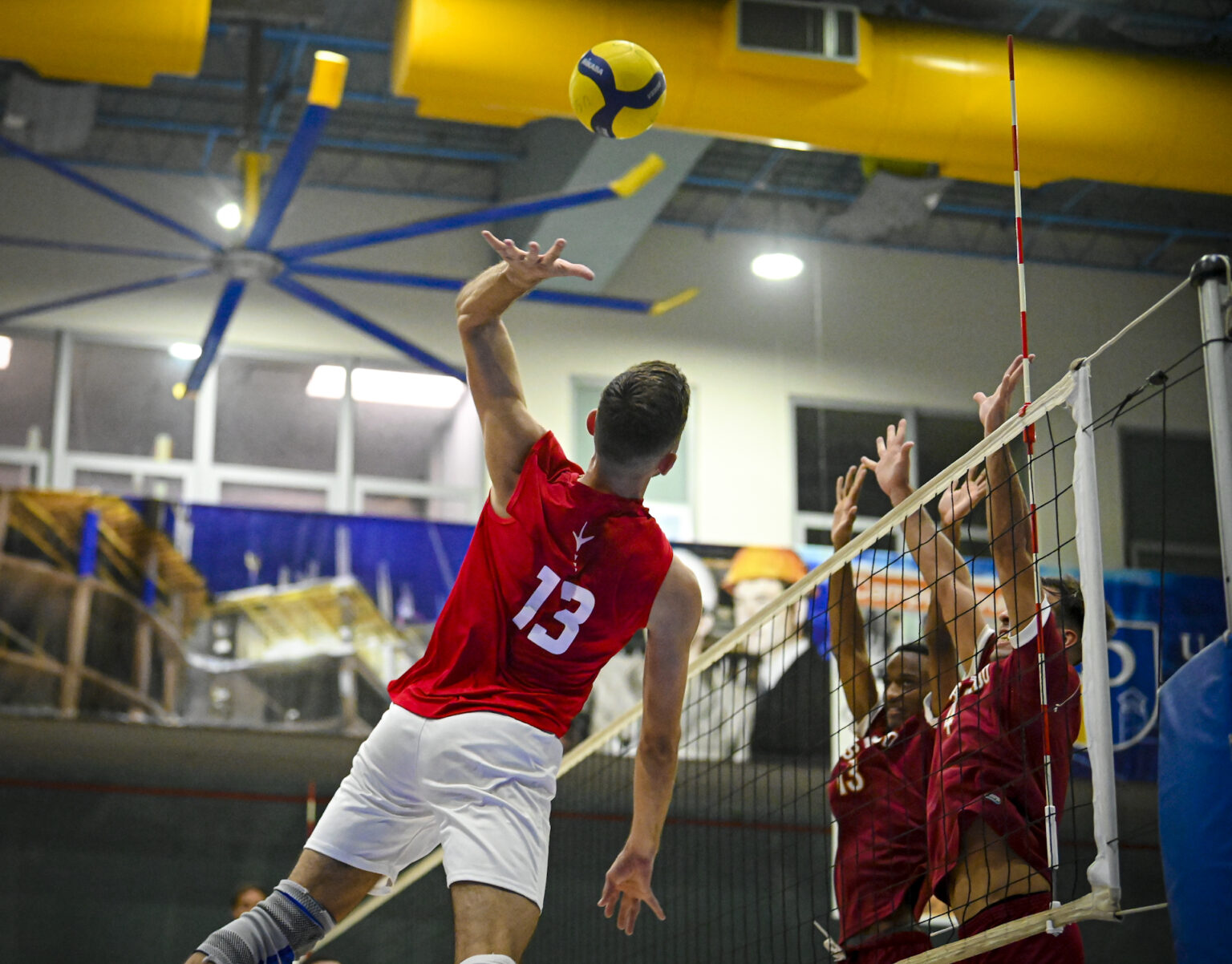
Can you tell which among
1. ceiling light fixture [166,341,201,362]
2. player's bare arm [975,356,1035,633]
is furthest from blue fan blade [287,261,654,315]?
player's bare arm [975,356,1035,633]

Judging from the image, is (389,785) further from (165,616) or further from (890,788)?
(165,616)

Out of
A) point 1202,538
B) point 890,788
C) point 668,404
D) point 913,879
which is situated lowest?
point 913,879

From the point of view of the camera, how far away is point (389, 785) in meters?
3.08

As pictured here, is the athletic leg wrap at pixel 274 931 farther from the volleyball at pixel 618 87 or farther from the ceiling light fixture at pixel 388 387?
the ceiling light fixture at pixel 388 387

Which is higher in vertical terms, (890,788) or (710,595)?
(710,595)

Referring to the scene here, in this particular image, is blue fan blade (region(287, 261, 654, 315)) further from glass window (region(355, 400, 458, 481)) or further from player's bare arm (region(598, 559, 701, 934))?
player's bare arm (region(598, 559, 701, 934))

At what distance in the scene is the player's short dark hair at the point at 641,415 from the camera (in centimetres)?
308

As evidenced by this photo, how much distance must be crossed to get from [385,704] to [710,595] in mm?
2744

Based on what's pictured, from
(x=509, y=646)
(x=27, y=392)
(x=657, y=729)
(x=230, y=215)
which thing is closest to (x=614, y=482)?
(x=509, y=646)

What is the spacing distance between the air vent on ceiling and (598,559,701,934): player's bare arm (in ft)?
20.0

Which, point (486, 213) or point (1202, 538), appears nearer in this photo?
point (486, 213)

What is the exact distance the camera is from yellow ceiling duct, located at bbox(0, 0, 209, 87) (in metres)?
7.96

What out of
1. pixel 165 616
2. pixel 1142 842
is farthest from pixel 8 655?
pixel 1142 842

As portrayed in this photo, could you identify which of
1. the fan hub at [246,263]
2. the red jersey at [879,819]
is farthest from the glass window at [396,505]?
the red jersey at [879,819]
